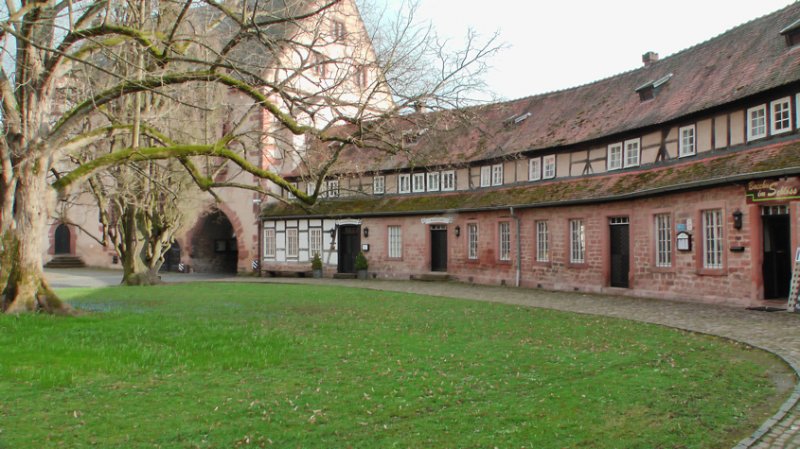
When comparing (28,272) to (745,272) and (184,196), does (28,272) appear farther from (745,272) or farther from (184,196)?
(745,272)

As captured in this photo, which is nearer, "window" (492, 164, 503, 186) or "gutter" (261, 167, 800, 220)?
"gutter" (261, 167, 800, 220)

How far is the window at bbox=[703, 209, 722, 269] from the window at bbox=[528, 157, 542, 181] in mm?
7565

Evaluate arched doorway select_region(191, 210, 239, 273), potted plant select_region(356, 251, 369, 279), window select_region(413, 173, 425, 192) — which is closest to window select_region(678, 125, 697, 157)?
window select_region(413, 173, 425, 192)

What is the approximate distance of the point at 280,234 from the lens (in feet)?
107

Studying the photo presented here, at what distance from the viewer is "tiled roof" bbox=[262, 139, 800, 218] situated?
549 inches

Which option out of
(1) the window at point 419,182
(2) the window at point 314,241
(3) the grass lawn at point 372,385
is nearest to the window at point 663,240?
(3) the grass lawn at point 372,385

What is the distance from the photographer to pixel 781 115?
47.3ft

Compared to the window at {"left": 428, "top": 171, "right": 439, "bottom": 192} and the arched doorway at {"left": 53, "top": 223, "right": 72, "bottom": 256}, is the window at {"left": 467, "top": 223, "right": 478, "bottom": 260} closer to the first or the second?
the window at {"left": 428, "top": 171, "right": 439, "bottom": 192}

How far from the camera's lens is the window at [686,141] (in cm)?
1706

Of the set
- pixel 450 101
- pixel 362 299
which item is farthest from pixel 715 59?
pixel 362 299

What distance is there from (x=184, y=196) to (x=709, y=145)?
58.4ft

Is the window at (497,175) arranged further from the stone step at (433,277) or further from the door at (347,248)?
the door at (347,248)

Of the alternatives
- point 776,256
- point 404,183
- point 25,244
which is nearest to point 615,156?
point 776,256

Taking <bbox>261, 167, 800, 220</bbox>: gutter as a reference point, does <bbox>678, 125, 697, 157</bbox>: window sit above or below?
above
